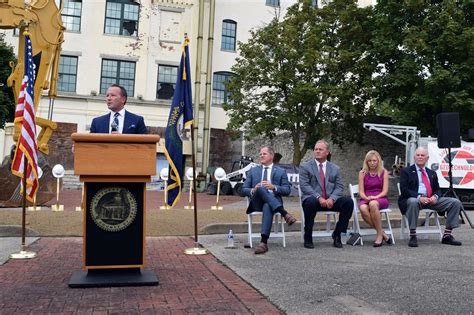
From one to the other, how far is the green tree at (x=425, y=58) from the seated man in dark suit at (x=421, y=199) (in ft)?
41.0

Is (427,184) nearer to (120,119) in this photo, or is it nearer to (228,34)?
(120,119)

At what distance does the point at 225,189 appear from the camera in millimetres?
23812

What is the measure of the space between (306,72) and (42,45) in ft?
38.8

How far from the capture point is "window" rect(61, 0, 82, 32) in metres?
28.8

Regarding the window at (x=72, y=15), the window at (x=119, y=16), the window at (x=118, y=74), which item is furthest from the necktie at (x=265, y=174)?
the window at (x=72, y=15)

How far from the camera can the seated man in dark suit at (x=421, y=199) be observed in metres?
7.53

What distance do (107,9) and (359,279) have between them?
92.4 ft

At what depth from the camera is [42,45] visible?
1248 cm

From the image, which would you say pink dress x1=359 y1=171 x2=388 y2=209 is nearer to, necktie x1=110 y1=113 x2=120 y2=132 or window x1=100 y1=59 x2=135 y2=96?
necktie x1=110 y1=113 x2=120 y2=132

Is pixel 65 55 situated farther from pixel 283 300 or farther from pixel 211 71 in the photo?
pixel 283 300

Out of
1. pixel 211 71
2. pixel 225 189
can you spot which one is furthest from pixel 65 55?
pixel 225 189

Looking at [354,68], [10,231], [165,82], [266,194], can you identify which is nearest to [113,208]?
[266,194]

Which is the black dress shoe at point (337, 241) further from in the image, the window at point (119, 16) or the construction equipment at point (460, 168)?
the window at point (119, 16)

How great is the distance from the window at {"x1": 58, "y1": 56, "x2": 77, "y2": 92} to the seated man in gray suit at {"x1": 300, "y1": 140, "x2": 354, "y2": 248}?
24.5 m
